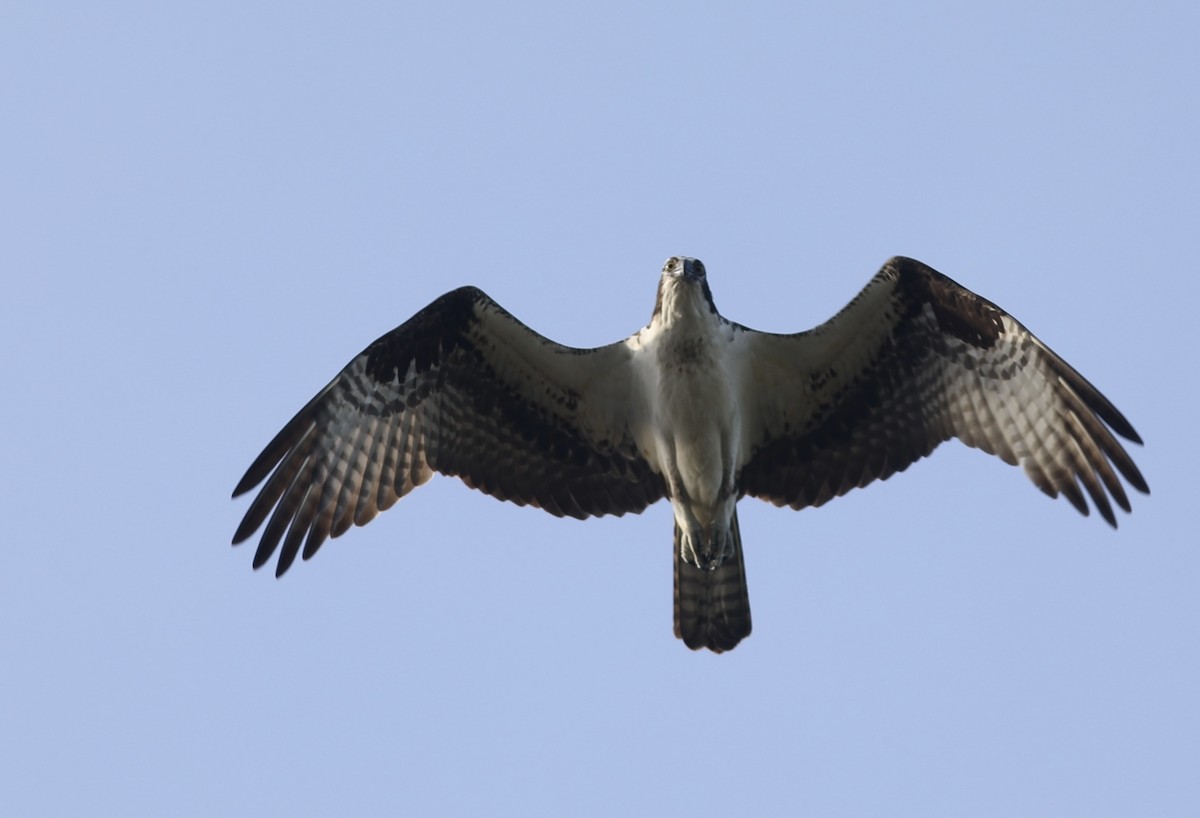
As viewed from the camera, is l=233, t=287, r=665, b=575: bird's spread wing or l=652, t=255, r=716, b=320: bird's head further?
l=233, t=287, r=665, b=575: bird's spread wing

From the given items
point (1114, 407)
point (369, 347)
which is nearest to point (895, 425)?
point (1114, 407)

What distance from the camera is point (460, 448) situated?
11.8 meters

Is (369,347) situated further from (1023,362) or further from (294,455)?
(1023,362)

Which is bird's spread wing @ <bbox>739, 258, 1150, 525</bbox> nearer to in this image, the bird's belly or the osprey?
the osprey

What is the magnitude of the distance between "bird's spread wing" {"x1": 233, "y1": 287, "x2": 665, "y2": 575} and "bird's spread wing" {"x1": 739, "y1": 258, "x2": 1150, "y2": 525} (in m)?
0.94

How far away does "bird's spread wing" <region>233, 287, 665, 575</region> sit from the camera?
1150cm

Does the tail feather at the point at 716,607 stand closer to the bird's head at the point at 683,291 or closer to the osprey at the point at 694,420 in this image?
the osprey at the point at 694,420

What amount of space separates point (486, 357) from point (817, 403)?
7.20 feet

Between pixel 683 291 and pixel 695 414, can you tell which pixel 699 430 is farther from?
pixel 683 291

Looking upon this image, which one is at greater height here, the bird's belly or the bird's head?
the bird's head

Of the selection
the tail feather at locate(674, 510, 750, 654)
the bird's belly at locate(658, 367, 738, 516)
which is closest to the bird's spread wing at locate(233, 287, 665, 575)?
the bird's belly at locate(658, 367, 738, 516)

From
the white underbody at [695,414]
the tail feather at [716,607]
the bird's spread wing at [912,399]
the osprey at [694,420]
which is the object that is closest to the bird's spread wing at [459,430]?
the osprey at [694,420]

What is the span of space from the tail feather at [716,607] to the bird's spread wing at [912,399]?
2.05ft

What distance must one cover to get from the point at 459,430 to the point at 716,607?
6.76ft
